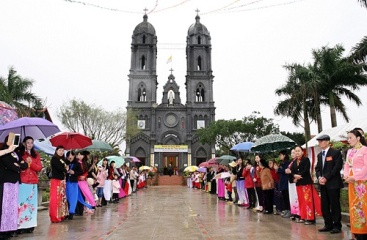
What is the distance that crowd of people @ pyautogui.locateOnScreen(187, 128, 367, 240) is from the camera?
214 inches

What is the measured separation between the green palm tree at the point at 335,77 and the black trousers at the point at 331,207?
57.7 feet

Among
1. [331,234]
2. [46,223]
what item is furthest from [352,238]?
[46,223]

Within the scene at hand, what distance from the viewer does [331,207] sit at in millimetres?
6641

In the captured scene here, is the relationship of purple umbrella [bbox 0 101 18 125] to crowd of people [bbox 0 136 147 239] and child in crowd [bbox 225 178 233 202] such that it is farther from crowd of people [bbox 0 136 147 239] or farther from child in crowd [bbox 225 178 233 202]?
child in crowd [bbox 225 178 233 202]

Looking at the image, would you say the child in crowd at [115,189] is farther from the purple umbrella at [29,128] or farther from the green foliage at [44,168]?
the purple umbrella at [29,128]

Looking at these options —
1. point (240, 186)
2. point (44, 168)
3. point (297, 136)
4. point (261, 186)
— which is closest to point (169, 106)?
point (297, 136)

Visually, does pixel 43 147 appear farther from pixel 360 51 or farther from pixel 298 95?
pixel 298 95

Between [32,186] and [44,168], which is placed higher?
[44,168]

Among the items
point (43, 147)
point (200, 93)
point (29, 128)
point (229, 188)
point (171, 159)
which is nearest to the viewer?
point (29, 128)

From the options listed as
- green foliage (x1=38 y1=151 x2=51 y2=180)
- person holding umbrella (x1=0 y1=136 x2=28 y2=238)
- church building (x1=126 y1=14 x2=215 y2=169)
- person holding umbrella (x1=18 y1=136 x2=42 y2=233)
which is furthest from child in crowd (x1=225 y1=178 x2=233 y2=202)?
church building (x1=126 y1=14 x2=215 y2=169)

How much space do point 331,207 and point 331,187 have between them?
0.40 metres

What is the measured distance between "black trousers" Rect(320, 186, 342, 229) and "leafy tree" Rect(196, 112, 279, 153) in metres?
30.4

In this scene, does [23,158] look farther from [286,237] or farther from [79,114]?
[79,114]

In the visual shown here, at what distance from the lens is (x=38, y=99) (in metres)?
27.8
